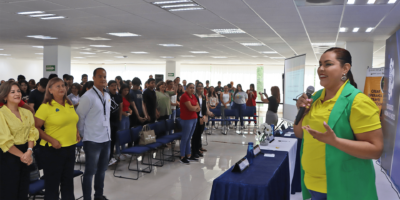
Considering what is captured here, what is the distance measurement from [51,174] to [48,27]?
577 centimetres

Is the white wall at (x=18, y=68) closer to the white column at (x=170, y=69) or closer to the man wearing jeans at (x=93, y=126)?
the white column at (x=170, y=69)

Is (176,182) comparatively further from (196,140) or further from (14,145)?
(14,145)

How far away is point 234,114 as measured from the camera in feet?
30.4

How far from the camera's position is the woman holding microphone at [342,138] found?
1315 mm

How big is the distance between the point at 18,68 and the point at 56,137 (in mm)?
22532

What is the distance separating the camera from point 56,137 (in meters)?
2.88

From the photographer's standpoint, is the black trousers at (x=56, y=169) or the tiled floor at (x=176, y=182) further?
the tiled floor at (x=176, y=182)

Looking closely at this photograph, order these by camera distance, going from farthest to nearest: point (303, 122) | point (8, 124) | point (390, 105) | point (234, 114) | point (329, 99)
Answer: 1. point (234, 114)
2. point (390, 105)
3. point (8, 124)
4. point (303, 122)
5. point (329, 99)

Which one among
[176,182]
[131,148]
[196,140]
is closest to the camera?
[176,182]

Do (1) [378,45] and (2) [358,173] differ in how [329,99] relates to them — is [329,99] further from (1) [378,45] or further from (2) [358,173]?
(1) [378,45]

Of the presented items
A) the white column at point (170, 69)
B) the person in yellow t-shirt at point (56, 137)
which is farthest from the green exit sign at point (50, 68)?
the person in yellow t-shirt at point (56, 137)

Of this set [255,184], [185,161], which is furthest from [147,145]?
[255,184]

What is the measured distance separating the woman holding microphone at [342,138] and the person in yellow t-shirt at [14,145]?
254cm

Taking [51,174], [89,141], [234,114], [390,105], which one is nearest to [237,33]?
[234,114]
